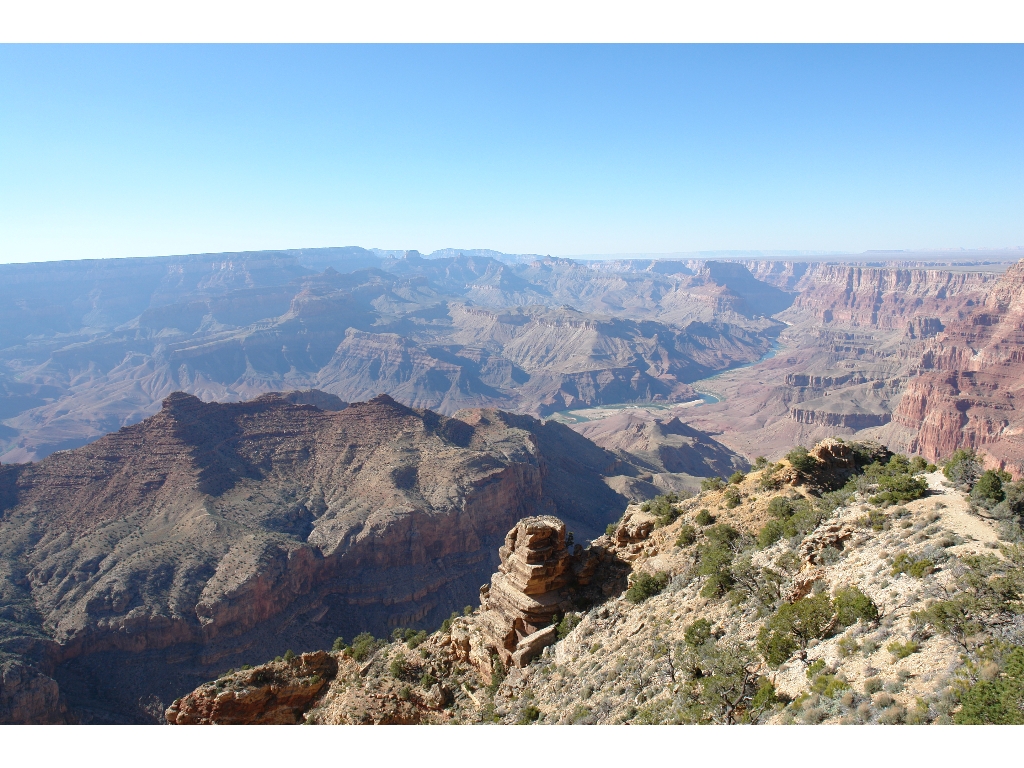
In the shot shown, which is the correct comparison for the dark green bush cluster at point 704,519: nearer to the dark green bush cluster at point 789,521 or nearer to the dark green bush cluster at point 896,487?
the dark green bush cluster at point 789,521

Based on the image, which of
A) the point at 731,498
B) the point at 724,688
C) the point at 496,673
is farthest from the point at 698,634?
the point at 731,498

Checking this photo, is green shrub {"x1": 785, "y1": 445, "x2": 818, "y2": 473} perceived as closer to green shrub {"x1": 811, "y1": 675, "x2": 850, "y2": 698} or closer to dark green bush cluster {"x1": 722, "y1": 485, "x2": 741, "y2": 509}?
dark green bush cluster {"x1": 722, "y1": 485, "x2": 741, "y2": 509}

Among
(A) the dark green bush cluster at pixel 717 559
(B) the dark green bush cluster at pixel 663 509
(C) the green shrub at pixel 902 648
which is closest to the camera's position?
(C) the green shrub at pixel 902 648

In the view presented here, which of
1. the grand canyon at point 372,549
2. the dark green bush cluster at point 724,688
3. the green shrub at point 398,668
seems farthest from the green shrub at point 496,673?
the dark green bush cluster at point 724,688

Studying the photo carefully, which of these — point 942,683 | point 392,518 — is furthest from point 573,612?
point 392,518

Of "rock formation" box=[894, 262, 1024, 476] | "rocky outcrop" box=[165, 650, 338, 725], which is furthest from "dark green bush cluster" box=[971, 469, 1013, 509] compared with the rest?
"rock formation" box=[894, 262, 1024, 476]

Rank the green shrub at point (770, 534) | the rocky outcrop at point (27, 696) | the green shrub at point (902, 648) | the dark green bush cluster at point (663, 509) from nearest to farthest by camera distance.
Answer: the green shrub at point (902, 648) → the green shrub at point (770, 534) → the dark green bush cluster at point (663, 509) → the rocky outcrop at point (27, 696)
